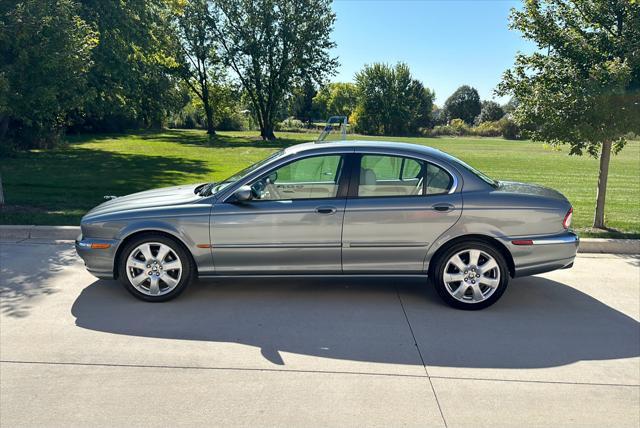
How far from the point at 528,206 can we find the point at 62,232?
250 inches

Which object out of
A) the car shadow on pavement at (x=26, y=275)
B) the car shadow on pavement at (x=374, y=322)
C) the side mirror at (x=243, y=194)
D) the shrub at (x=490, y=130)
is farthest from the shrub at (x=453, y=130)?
the side mirror at (x=243, y=194)

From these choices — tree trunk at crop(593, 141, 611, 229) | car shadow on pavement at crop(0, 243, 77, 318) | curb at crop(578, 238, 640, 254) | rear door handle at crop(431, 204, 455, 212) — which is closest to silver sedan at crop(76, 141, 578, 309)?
rear door handle at crop(431, 204, 455, 212)

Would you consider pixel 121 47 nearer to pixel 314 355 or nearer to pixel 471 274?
pixel 471 274

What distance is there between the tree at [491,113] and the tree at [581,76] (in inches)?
3091

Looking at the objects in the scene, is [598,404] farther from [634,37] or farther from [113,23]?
[113,23]

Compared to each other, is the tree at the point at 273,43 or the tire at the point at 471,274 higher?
the tree at the point at 273,43

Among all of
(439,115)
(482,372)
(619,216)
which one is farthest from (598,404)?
(439,115)

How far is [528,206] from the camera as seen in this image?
5.11 meters

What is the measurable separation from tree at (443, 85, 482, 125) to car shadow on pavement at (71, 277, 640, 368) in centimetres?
9024

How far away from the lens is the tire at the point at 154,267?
16.9ft

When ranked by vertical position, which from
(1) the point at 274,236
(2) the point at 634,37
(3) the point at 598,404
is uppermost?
(2) the point at 634,37

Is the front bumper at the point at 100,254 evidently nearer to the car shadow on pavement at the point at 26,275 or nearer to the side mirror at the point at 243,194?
the car shadow on pavement at the point at 26,275

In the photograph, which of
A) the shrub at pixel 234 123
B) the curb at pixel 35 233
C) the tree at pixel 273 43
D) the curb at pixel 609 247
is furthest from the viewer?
the shrub at pixel 234 123

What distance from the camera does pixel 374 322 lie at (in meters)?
4.85
